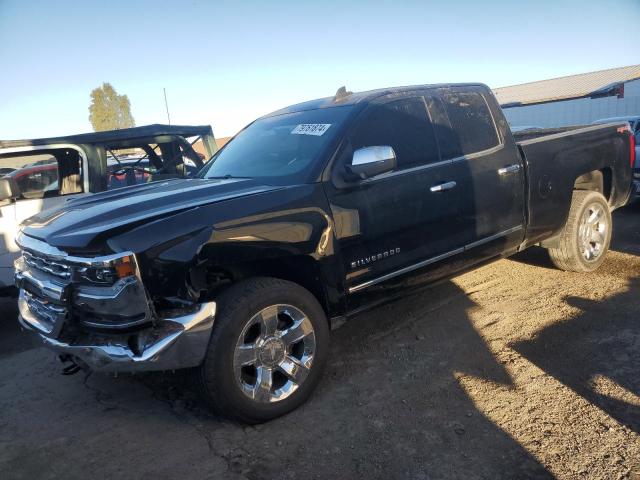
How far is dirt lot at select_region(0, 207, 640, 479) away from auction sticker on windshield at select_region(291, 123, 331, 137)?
168cm

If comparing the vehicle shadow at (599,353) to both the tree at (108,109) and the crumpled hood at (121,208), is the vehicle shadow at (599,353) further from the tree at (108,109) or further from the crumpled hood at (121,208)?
the tree at (108,109)

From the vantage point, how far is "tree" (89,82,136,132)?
62438 millimetres

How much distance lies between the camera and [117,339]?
2818mm

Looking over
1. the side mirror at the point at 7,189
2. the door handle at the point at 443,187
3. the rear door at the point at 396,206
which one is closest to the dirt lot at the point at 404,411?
the rear door at the point at 396,206

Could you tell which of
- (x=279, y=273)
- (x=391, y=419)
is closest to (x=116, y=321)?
(x=279, y=273)

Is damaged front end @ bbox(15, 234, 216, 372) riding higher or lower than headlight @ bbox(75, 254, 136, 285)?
lower

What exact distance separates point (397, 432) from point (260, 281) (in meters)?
1.16

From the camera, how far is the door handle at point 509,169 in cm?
437

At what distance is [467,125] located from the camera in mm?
4379

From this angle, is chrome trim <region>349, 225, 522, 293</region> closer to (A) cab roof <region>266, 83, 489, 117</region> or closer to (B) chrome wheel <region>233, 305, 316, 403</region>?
(B) chrome wheel <region>233, 305, 316, 403</region>

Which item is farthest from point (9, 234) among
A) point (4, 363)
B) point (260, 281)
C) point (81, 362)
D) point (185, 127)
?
point (260, 281)

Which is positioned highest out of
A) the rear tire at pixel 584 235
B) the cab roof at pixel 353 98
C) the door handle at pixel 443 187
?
the cab roof at pixel 353 98

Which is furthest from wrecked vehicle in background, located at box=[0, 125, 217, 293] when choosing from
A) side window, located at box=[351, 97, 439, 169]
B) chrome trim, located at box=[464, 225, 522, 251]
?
chrome trim, located at box=[464, 225, 522, 251]

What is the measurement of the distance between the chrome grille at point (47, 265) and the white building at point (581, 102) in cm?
2481
